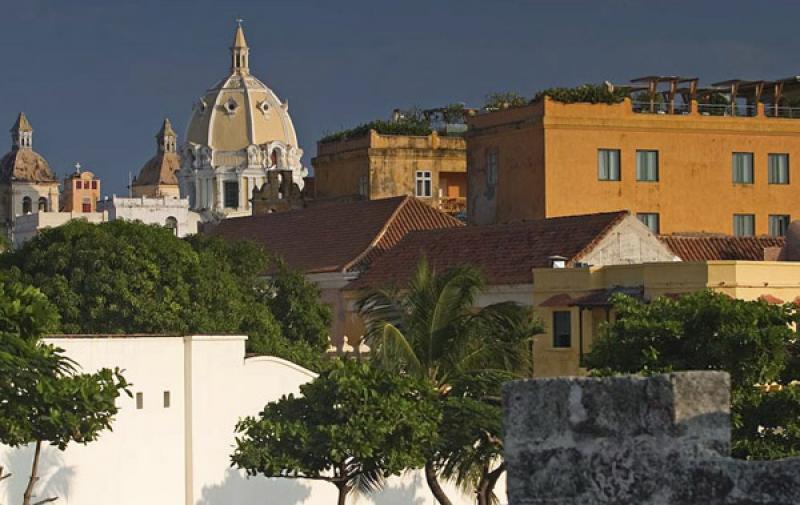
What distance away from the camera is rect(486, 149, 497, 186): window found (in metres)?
65.7

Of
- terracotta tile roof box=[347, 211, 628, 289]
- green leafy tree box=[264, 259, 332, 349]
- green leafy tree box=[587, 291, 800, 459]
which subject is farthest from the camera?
green leafy tree box=[264, 259, 332, 349]

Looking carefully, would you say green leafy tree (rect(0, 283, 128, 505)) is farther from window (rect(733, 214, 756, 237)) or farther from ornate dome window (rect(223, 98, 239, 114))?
ornate dome window (rect(223, 98, 239, 114))

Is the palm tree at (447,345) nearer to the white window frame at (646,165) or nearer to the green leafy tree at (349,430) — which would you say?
the green leafy tree at (349,430)

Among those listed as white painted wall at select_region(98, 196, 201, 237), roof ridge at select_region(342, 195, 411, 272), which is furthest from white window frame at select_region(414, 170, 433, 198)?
white painted wall at select_region(98, 196, 201, 237)

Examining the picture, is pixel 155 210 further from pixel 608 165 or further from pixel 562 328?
pixel 562 328

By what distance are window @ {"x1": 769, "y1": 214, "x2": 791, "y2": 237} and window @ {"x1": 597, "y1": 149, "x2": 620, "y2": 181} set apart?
234 inches

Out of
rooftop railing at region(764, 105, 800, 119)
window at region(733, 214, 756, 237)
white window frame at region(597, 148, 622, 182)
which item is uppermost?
rooftop railing at region(764, 105, 800, 119)

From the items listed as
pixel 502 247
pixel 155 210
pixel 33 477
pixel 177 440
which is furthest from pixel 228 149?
pixel 33 477

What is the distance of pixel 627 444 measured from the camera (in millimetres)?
8328

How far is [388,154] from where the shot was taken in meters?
77.5

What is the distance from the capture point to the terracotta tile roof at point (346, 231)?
6212 centimetres

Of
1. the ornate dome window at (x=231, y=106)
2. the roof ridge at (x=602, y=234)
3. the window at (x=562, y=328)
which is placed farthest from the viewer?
the ornate dome window at (x=231, y=106)

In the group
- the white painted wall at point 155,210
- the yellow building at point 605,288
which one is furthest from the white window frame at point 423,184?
the white painted wall at point 155,210

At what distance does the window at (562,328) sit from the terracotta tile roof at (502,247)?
3.11 meters
